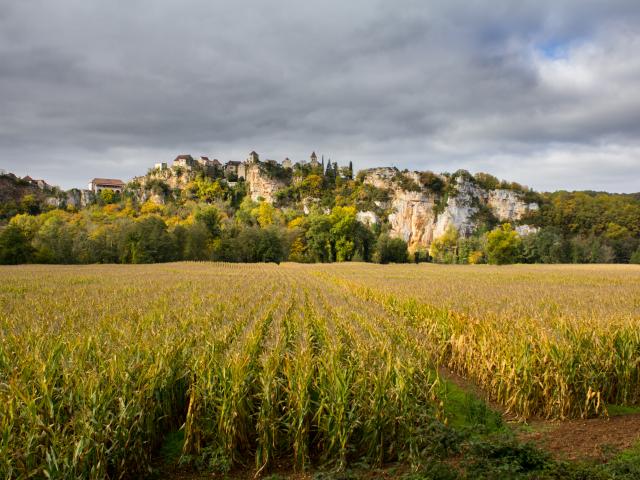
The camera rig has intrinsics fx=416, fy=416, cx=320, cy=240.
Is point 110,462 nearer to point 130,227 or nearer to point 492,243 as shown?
point 130,227

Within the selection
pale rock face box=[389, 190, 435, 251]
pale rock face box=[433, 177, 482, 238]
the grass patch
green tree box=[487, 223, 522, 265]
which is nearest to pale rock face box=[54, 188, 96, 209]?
pale rock face box=[389, 190, 435, 251]

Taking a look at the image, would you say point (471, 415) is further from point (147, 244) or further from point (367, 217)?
point (367, 217)

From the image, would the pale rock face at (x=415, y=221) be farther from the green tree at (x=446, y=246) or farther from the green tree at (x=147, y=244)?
the green tree at (x=147, y=244)

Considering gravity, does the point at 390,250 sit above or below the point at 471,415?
above

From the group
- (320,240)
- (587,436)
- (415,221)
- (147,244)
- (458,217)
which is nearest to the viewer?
(587,436)

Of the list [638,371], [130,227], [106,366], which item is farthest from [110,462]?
[130,227]

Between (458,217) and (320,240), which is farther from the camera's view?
(458,217)

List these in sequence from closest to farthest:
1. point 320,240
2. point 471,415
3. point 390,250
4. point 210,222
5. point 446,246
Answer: point 471,415, point 210,222, point 320,240, point 390,250, point 446,246

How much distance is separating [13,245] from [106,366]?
77921 millimetres

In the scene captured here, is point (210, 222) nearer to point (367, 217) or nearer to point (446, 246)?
point (446, 246)

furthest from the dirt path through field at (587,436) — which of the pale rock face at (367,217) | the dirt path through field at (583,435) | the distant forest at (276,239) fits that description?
the pale rock face at (367,217)

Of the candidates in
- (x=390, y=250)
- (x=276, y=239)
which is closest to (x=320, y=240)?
(x=276, y=239)

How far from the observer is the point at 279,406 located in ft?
21.8

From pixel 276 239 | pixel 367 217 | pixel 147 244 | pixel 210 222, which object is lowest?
pixel 147 244
